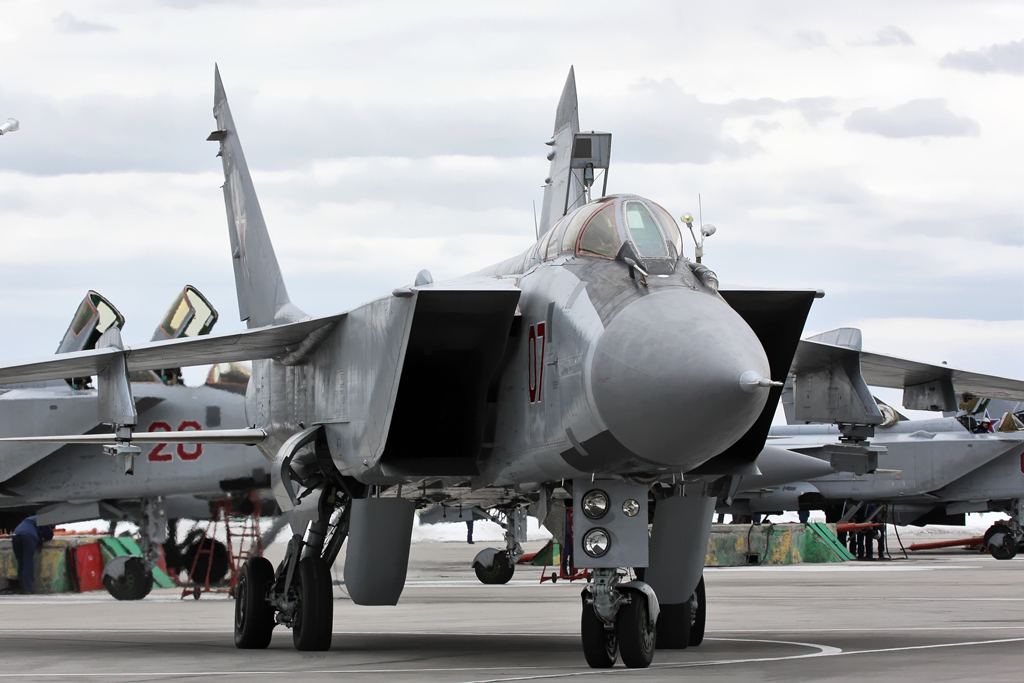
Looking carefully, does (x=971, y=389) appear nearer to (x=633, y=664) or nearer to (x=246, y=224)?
(x=633, y=664)

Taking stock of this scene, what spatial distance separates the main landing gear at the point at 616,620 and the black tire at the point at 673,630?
8.01ft

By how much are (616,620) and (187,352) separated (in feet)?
15.1

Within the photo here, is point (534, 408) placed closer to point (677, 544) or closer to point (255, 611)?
point (677, 544)

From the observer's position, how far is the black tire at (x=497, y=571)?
24.0 m

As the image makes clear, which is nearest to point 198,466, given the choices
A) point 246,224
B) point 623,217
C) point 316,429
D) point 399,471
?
point 246,224

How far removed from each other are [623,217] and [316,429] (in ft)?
12.0

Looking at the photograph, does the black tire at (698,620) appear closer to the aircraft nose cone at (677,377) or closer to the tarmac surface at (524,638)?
the tarmac surface at (524,638)

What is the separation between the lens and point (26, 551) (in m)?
23.3

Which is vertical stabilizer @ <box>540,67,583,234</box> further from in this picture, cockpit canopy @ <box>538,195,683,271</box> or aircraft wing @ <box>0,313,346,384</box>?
cockpit canopy @ <box>538,195,683,271</box>

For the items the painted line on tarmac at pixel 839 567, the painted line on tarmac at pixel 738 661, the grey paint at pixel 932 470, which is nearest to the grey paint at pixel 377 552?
the painted line on tarmac at pixel 738 661

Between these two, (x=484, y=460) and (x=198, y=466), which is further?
(x=198, y=466)

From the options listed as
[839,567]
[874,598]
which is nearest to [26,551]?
[874,598]

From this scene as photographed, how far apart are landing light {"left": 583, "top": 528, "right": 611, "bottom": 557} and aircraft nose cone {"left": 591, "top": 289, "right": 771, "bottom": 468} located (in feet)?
2.43

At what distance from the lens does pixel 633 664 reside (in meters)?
7.79
